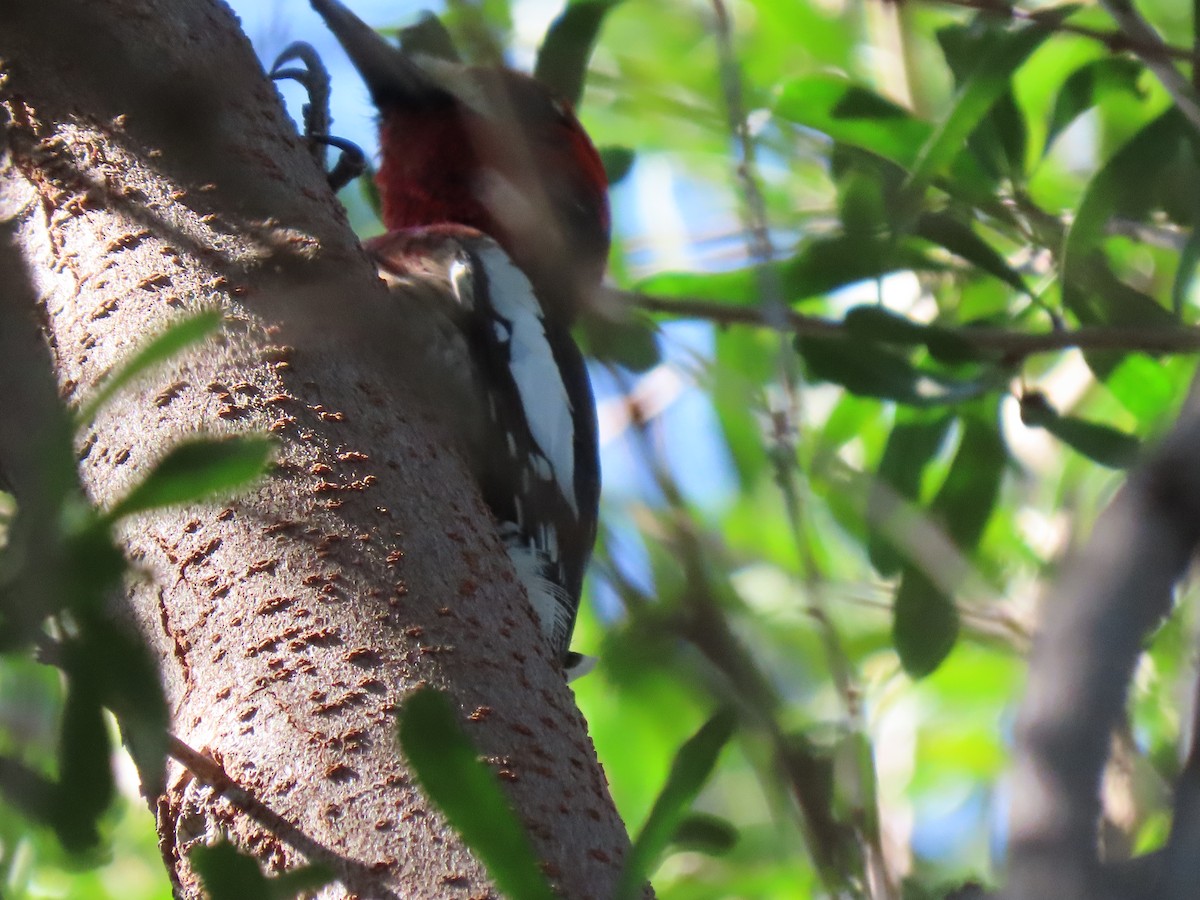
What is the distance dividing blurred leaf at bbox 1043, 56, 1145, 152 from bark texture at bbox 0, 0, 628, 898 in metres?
1.06

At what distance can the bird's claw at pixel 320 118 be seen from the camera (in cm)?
182

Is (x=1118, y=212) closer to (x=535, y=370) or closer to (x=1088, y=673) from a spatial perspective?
(x=535, y=370)

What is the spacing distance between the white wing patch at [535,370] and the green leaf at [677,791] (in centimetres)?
119

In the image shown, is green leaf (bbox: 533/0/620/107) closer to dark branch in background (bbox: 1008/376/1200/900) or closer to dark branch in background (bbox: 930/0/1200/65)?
dark branch in background (bbox: 930/0/1200/65)

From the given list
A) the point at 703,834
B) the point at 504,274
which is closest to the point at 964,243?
the point at 504,274

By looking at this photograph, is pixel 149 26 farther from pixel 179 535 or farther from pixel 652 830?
pixel 652 830

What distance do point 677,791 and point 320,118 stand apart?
135 centimetres

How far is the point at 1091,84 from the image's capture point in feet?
5.90

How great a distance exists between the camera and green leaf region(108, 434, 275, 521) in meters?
0.75

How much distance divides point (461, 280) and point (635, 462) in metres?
1.10

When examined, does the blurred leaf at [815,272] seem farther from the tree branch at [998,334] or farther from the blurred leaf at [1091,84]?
the blurred leaf at [1091,84]

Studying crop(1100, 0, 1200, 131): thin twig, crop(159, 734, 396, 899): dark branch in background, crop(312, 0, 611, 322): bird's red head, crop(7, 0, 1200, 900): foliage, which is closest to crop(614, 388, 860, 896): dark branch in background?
crop(7, 0, 1200, 900): foliage

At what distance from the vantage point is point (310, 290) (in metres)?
1.09

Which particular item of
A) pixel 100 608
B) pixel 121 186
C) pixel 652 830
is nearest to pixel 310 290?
pixel 121 186
